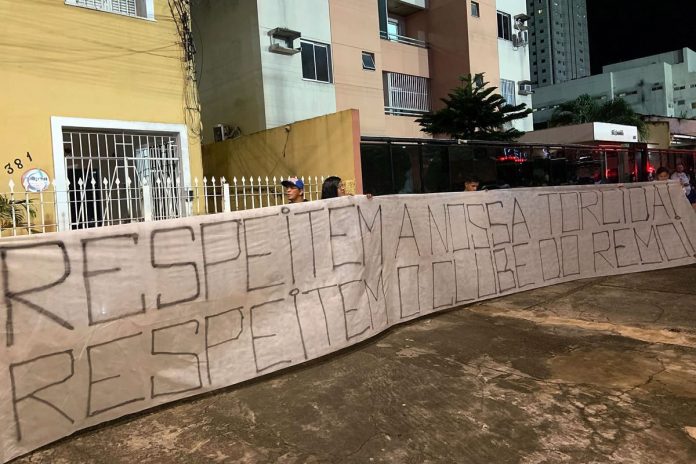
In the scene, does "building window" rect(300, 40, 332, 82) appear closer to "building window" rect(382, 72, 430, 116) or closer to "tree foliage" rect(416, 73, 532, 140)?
"building window" rect(382, 72, 430, 116)

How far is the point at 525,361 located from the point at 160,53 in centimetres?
713

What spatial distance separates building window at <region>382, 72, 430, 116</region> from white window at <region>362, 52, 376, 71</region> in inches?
80.0

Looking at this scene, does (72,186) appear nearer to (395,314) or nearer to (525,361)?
(395,314)

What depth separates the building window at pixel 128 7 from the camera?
8.06 m

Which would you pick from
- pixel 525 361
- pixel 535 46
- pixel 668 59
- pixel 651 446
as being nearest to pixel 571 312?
pixel 525 361

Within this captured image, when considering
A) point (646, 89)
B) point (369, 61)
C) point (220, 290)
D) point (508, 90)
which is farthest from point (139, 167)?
point (646, 89)

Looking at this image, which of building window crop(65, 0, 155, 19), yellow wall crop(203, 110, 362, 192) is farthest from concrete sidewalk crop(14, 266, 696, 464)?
building window crop(65, 0, 155, 19)

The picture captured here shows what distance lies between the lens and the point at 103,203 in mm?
8133

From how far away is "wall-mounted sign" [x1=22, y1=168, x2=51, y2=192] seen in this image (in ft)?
22.8

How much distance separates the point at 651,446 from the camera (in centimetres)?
296

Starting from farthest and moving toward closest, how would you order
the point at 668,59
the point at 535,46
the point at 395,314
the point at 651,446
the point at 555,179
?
1. the point at 535,46
2. the point at 668,59
3. the point at 555,179
4. the point at 395,314
5. the point at 651,446

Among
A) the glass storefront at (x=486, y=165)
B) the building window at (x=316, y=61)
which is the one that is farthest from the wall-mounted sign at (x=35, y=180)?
the building window at (x=316, y=61)

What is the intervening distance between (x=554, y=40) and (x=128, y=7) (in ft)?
442

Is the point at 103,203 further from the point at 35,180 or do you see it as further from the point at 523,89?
the point at 523,89
